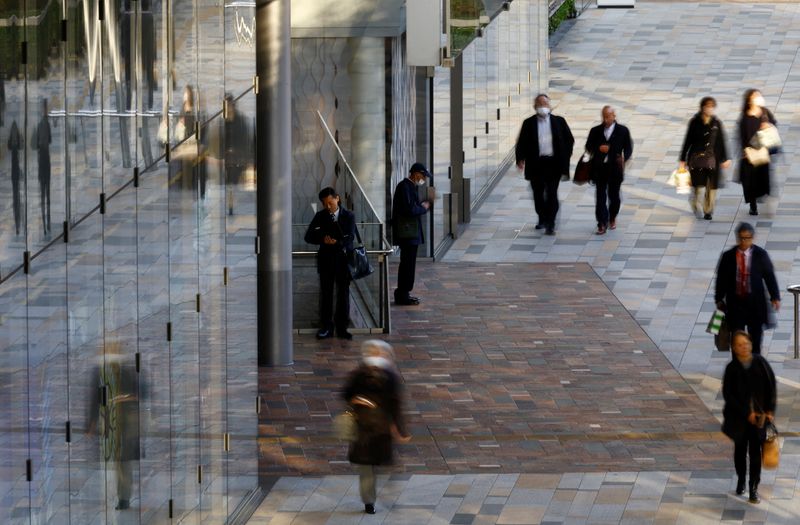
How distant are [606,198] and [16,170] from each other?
48.3 ft

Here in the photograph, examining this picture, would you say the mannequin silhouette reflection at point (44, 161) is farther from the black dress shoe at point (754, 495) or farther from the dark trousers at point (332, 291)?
the dark trousers at point (332, 291)

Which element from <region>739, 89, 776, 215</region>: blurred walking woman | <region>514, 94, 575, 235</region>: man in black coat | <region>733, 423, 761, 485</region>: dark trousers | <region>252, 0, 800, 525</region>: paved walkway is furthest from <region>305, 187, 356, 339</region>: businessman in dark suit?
<region>739, 89, 776, 215</region>: blurred walking woman

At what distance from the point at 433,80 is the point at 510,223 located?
95.8 inches

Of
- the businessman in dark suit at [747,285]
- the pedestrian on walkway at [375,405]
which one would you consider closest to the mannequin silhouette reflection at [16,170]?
the pedestrian on walkway at [375,405]

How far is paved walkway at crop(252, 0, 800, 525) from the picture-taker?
1261 cm

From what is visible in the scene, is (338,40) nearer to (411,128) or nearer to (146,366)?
(411,128)

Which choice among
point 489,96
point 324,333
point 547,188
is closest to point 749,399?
point 324,333

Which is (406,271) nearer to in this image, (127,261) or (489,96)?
(489,96)

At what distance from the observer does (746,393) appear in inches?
484

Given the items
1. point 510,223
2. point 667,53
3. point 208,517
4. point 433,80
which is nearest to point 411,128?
point 433,80

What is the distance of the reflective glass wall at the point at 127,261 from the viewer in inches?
319

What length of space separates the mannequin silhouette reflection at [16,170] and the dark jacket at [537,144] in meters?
14.1

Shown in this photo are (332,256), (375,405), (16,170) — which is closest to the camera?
(16,170)

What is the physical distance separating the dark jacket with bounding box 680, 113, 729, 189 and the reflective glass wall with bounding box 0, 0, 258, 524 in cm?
956
